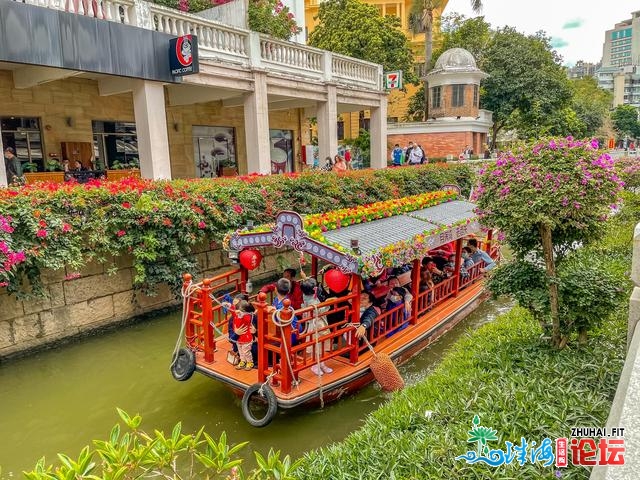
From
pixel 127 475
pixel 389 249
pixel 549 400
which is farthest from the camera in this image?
pixel 389 249

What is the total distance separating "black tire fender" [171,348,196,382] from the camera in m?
6.25

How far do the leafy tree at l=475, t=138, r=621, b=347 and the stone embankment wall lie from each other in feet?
16.3

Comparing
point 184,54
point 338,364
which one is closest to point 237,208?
point 184,54

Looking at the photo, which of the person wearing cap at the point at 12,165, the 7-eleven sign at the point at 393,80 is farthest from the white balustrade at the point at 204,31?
the 7-eleven sign at the point at 393,80

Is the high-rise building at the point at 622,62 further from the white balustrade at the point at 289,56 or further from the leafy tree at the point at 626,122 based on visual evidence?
the white balustrade at the point at 289,56

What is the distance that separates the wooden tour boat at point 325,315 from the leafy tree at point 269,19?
14209 millimetres

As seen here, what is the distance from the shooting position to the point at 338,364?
6379 millimetres

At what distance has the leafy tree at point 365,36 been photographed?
29.2 m

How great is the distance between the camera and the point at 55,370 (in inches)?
295

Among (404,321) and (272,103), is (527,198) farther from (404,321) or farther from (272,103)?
(272,103)

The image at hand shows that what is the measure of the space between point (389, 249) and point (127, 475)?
4.47 metres

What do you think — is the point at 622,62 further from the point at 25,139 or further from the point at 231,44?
the point at 25,139

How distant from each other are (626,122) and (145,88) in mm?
76056

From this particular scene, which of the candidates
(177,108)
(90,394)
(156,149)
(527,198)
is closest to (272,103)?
(177,108)
